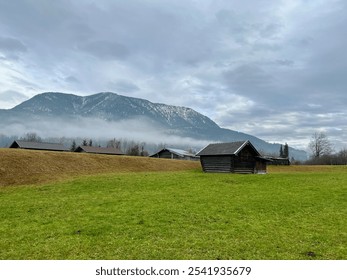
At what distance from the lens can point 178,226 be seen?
1373cm

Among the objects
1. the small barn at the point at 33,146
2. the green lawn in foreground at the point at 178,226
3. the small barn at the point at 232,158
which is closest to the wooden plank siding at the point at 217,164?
the small barn at the point at 232,158

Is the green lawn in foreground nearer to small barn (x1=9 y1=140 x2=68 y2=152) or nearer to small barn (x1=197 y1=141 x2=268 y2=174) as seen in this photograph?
small barn (x1=197 y1=141 x2=268 y2=174)

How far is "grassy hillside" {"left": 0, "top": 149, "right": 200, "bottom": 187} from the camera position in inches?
1452

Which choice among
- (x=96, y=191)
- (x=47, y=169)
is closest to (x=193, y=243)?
(x=96, y=191)

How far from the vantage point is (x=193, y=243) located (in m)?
11.0

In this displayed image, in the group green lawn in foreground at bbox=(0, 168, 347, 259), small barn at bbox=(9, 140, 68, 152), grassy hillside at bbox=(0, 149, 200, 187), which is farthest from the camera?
small barn at bbox=(9, 140, 68, 152)

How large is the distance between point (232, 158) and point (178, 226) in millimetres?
37955

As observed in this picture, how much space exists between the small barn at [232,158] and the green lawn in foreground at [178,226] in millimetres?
26372

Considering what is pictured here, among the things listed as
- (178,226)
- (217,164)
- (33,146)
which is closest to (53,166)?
(217,164)

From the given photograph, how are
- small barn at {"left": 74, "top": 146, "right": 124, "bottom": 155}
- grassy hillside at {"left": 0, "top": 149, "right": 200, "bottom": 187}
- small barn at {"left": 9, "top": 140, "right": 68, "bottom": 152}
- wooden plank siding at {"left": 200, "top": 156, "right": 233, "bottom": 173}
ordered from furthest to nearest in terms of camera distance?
small barn at {"left": 74, "top": 146, "right": 124, "bottom": 155}
small barn at {"left": 9, "top": 140, "right": 68, "bottom": 152}
wooden plank siding at {"left": 200, "top": 156, "right": 233, "bottom": 173}
grassy hillside at {"left": 0, "top": 149, "right": 200, "bottom": 187}

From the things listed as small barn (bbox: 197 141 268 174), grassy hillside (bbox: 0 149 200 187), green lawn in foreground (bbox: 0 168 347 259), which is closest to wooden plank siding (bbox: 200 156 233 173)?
small barn (bbox: 197 141 268 174)

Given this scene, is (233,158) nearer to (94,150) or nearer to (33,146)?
(33,146)

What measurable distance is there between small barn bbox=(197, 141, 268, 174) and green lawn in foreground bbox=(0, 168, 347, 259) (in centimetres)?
2637

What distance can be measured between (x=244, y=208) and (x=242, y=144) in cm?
3442
